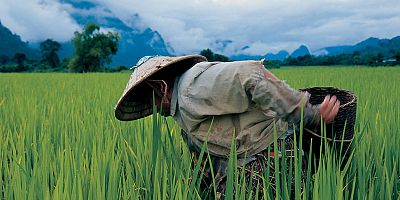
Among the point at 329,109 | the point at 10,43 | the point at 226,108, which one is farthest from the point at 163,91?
the point at 10,43

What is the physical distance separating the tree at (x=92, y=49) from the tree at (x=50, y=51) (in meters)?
8.00

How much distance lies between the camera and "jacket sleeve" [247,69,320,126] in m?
1.11

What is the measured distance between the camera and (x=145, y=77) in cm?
120

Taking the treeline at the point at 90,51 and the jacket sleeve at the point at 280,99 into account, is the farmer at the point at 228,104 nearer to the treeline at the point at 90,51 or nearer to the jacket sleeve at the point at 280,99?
the jacket sleeve at the point at 280,99

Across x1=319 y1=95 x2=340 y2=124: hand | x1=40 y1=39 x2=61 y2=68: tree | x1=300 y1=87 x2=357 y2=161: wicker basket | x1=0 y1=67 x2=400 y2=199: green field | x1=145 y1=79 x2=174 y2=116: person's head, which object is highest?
x1=40 y1=39 x2=61 y2=68: tree

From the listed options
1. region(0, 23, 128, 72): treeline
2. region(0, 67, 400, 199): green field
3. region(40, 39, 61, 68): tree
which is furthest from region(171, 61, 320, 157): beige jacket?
region(40, 39, 61, 68): tree

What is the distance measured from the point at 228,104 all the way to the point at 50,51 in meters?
46.4

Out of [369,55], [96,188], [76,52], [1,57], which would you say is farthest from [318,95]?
[1,57]

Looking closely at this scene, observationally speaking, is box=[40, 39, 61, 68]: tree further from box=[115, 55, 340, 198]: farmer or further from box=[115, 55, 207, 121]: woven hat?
box=[115, 55, 340, 198]: farmer

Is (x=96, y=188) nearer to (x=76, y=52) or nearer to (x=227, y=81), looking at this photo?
(x=227, y=81)

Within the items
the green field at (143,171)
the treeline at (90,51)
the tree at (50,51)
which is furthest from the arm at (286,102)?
the tree at (50,51)

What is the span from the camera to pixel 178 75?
1.33m

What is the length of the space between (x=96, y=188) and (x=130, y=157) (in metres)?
0.52

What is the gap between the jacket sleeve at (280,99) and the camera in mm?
1113
